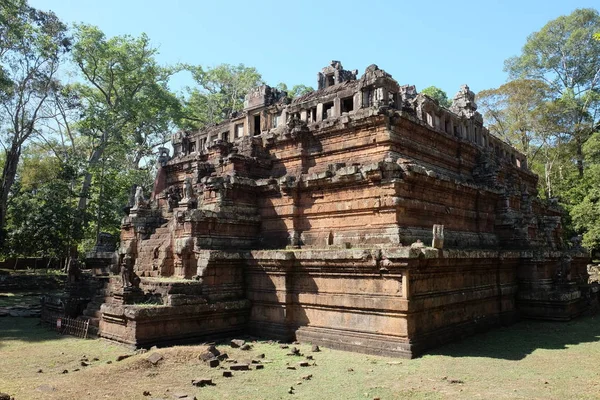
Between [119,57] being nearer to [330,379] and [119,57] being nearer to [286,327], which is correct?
[286,327]

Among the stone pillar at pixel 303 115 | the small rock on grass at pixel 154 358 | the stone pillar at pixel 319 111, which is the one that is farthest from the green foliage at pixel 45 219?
the small rock on grass at pixel 154 358

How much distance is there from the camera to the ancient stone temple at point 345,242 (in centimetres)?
1103

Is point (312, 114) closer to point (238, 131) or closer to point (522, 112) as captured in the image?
point (238, 131)

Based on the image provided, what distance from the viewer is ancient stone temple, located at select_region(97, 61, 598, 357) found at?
434 inches

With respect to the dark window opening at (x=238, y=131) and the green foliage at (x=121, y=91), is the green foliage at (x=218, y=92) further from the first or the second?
the dark window opening at (x=238, y=131)

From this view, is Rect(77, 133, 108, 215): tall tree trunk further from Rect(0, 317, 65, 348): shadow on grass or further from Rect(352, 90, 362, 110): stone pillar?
Rect(352, 90, 362, 110): stone pillar

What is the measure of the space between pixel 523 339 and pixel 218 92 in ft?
133

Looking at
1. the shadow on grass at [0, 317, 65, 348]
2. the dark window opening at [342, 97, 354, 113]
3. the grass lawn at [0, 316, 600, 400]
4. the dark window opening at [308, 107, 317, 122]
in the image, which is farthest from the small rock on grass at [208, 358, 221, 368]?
the dark window opening at [308, 107, 317, 122]

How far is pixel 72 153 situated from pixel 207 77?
16371 mm

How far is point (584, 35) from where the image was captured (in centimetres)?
3653

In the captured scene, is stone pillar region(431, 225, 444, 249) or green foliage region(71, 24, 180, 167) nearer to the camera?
stone pillar region(431, 225, 444, 249)

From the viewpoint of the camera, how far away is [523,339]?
12180mm

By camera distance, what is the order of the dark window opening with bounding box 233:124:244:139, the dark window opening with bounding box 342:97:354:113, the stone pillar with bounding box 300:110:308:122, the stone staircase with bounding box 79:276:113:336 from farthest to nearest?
1. the dark window opening with bounding box 233:124:244:139
2. the stone pillar with bounding box 300:110:308:122
3. the dark window opening with bounding box 342:97:354:113
4. the stone staircase with bounding box 79:276:113:336

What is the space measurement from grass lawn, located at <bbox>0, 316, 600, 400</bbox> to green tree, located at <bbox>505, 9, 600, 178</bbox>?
28001mm
